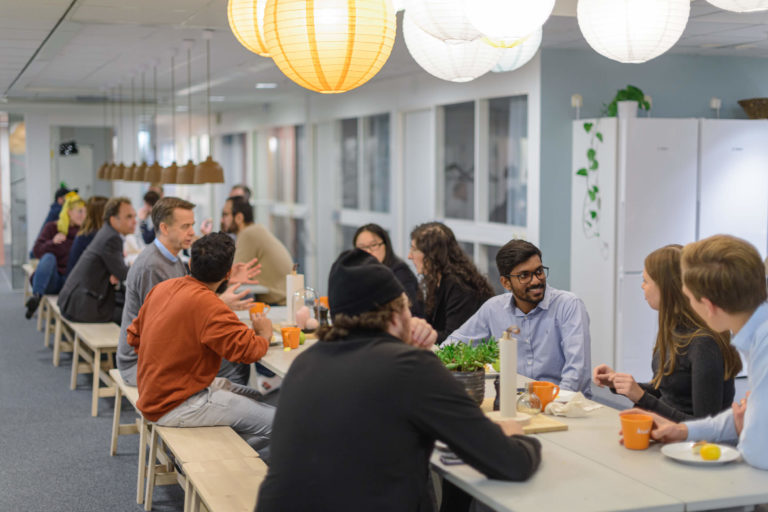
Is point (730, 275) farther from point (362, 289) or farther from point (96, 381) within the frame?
point (96, 381)

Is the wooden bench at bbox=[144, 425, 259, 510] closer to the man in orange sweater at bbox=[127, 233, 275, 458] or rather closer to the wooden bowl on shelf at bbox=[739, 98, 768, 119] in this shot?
the man in orange sweater at bbox=[127, 233, 275, 458]

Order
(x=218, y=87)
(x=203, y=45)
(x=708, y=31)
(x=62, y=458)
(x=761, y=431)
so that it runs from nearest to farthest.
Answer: (x=761, y=431) < (x=62, y=458) < (x=708, y=31) < (x=203, y=45) < (x=218, y=87)

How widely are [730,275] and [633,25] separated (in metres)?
1.27

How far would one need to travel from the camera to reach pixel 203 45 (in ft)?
23.0

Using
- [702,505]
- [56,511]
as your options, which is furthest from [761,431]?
[56,511]

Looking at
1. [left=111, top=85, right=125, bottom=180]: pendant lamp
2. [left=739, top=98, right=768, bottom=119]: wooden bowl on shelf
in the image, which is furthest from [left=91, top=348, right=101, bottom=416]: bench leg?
[left=739, top=98, right=768, bottom=119]: wooden bowl on shelf

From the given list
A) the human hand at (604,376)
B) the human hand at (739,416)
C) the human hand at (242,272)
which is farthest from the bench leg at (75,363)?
the human hand at (739,416)

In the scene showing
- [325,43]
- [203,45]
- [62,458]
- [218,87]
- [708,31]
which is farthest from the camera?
[218,87]

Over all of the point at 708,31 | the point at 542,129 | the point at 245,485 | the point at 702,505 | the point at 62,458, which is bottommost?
the point at 62,458

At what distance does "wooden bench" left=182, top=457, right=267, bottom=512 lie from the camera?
2957 millimetres

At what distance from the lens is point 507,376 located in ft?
8.84

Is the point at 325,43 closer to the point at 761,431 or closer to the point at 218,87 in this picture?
the point at 761,431

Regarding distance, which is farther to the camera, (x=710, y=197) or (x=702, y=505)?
(x=710, y=197)

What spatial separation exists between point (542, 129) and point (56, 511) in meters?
4.31
